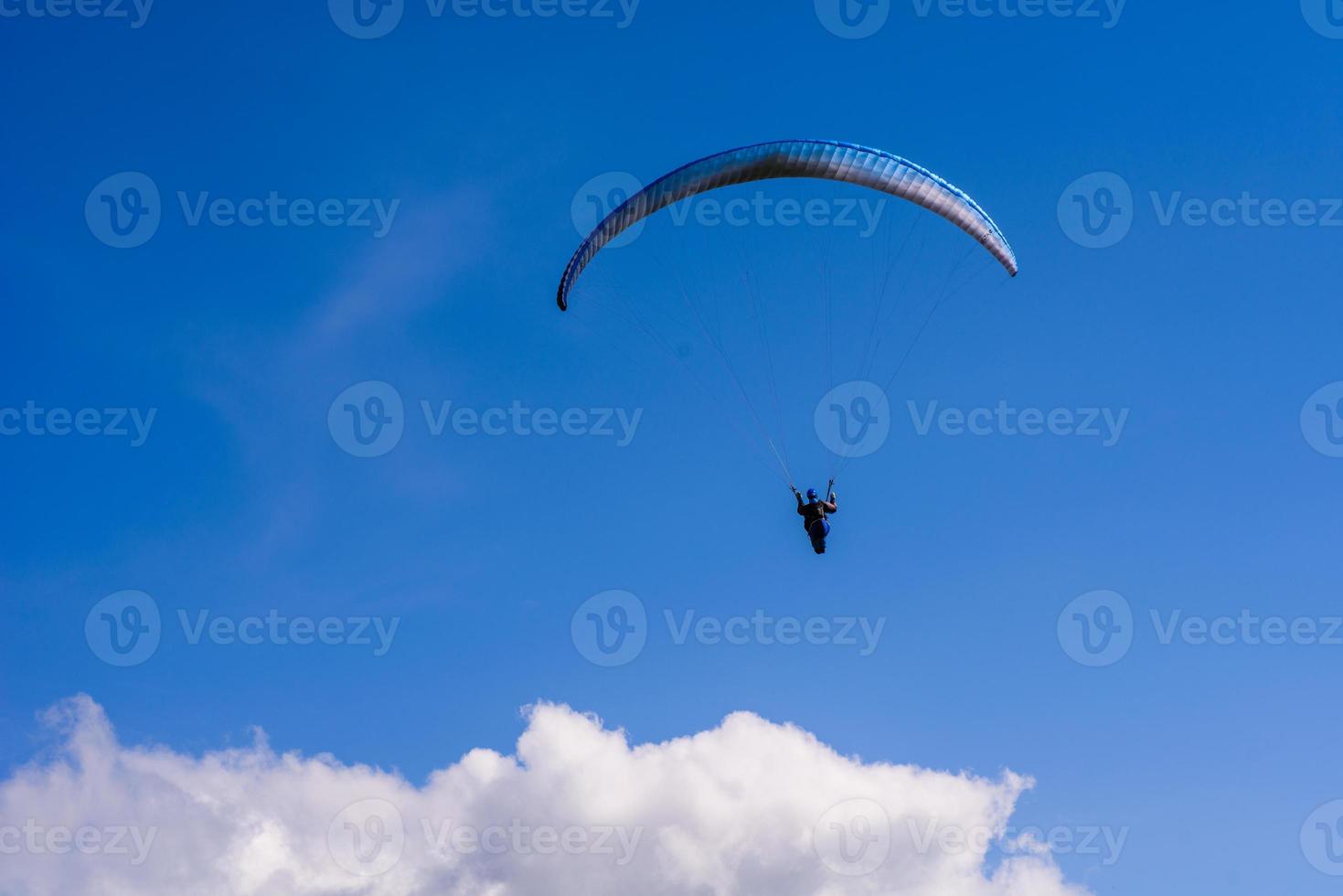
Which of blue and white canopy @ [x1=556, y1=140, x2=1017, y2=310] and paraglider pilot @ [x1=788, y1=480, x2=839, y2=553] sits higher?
blue and white canopy @ [x1=556, y1=140, x2=1017, y2=310]

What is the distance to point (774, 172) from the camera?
38188 millimetres

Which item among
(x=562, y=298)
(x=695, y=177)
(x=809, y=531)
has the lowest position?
(x=809, y=531)

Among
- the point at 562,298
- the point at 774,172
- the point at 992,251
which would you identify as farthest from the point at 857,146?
the point at 562,298

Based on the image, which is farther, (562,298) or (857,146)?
(562,298)

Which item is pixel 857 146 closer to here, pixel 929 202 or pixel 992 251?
pixel 929 202

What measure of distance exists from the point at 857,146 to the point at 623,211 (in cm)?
710

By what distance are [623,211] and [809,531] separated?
449 inches

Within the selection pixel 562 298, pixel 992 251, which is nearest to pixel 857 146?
pixel 992 251

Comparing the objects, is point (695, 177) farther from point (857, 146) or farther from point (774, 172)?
point (857, 146)

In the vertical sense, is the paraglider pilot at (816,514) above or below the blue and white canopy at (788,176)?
below

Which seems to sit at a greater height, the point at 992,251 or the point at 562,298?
the point at 992,251

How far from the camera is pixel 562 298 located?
40312 mm

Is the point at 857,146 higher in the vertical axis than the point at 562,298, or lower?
higher

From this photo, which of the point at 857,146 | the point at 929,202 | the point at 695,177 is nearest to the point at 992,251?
the point at 929,202
